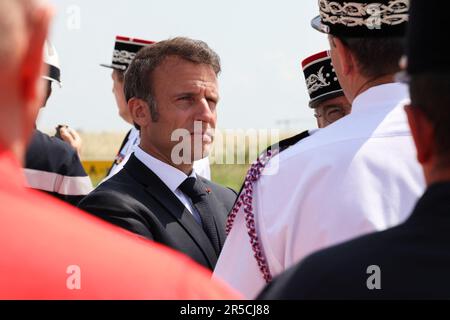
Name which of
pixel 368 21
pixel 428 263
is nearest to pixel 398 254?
pixel 428 263

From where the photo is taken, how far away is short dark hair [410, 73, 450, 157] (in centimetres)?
157

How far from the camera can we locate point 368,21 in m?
2.55

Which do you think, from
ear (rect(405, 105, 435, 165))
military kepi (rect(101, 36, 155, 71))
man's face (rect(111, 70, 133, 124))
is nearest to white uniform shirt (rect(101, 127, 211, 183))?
man's face (rect(111, 70, 133, 124))

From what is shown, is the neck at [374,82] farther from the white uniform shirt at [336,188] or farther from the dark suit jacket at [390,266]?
the dark suit jacket at [390,266]

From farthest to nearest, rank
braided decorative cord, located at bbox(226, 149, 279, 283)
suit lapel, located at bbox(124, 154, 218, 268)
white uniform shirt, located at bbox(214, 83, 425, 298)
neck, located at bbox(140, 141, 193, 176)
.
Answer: neck, located at bbox(140, 141, 193, 176)
suit lapel, located at bbox(124, 154, 218, 268)
braided decorative cord, located at bbox(226, 149, 279, 283)
white uniform shirt, located at bbox(214, 83, 425, 298)

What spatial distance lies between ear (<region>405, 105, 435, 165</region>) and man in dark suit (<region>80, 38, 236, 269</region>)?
175 centimetres

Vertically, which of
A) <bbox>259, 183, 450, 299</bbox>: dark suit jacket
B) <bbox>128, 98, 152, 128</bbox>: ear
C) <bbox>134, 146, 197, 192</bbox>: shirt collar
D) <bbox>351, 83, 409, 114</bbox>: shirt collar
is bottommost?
<bbox>259, 183, 450, 299</bbox>: dark suit jacket

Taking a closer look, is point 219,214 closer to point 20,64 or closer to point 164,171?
point 164,171

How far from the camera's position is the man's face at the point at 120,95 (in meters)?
6.47

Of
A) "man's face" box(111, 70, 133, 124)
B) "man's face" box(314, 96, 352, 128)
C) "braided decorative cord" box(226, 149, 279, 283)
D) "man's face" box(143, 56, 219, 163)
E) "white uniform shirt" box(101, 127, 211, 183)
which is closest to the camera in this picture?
"braided decorative cord" box(226, 149, 279, 283)

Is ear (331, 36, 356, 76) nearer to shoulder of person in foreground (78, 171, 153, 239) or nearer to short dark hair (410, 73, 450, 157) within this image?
short dark hair (410, 73, 450, 157)

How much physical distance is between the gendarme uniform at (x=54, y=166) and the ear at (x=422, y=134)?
3.15 meters

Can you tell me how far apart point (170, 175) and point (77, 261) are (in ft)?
8.42
